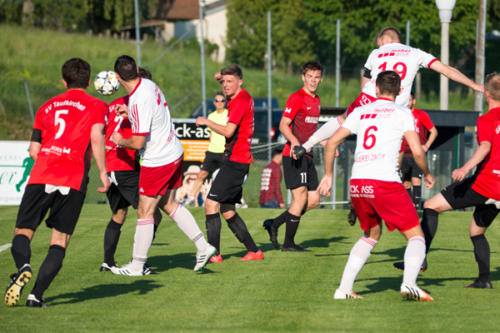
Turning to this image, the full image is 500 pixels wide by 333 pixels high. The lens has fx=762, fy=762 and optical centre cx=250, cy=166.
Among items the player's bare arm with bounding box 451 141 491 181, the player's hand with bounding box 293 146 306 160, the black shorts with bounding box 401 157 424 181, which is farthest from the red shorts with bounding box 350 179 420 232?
the black shorts with bounding box 401 157 424 181

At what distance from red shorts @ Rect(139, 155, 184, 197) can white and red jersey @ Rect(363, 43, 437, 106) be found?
2.41m

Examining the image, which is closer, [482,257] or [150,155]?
[482,257]

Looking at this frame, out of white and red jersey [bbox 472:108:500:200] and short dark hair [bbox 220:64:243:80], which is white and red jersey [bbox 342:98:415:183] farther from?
short dark hair [bbox 220:64:243:80]

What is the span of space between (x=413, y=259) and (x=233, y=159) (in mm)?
2932

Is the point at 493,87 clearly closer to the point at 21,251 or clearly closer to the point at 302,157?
the point at 302,157

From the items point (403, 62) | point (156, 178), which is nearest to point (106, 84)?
point (156, 178)

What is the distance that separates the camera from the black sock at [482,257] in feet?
23.0

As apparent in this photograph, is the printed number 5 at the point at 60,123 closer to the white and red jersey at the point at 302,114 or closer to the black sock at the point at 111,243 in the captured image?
the black sock at the point at 111,243

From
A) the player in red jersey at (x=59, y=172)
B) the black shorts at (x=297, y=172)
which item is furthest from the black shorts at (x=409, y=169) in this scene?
the player in red jersey at (x=59, y=172)

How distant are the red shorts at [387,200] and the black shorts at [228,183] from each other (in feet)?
7.99

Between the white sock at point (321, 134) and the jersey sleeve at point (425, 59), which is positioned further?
the jersey sleeve at point (425, 59)

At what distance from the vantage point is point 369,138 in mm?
6105

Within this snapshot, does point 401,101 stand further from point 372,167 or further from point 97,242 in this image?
point 97,242

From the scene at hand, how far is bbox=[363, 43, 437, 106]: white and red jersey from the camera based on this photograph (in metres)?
7.88
